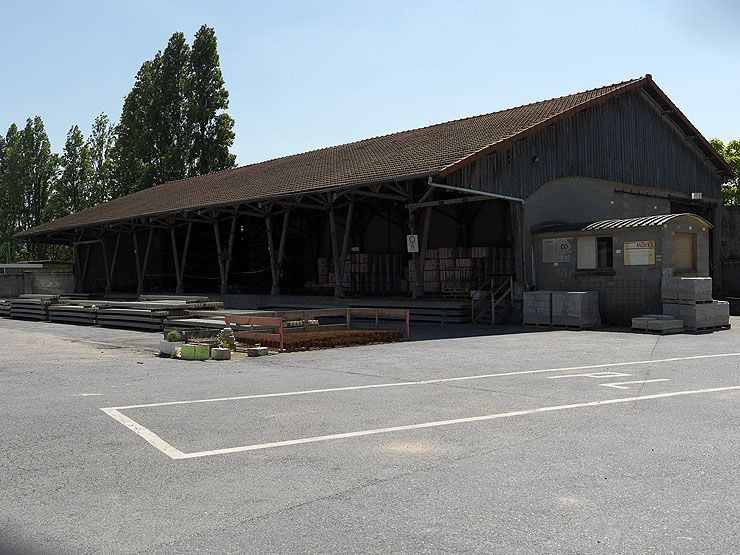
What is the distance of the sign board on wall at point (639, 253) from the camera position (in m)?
20.0

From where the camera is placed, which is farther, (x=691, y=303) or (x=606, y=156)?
(x=606, y=156)

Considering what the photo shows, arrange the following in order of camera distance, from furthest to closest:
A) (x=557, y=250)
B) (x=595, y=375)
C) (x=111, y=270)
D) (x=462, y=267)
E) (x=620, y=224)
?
(x=111, y=270) → (x=462, y=267) → (x=557, y=250) → (x=620, y=224) → (x=595, y=375)

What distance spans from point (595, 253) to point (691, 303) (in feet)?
10.6

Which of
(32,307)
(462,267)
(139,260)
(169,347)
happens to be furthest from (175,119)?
(169,347)

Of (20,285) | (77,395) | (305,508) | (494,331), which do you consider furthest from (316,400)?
(20,285)

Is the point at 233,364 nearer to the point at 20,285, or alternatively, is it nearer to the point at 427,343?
the point at 427,343

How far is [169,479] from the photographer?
210 inches

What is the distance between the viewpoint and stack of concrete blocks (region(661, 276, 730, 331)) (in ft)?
61.9

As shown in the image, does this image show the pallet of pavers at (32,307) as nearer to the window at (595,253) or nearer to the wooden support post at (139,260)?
the wooden support post at (139,260)

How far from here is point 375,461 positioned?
576 cm

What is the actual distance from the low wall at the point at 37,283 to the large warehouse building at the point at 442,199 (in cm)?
537

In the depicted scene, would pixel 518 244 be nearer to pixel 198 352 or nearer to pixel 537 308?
pixel 537 308

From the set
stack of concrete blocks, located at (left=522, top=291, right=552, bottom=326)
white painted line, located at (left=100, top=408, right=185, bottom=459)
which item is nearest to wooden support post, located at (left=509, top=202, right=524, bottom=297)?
stack of concrete blocks, located at (left=522, top=291, right=552, bottom=326)

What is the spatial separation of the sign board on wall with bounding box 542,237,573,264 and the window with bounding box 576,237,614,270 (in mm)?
270
